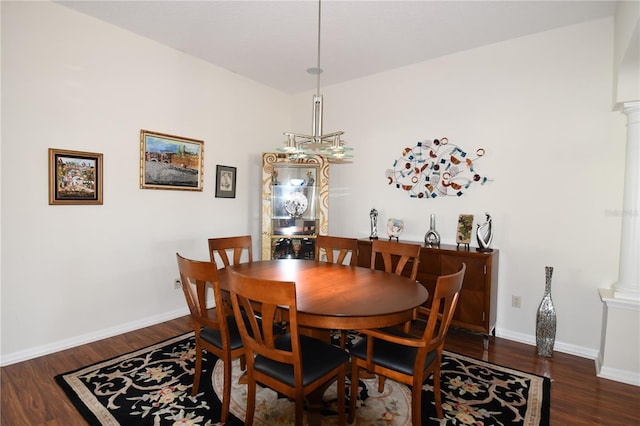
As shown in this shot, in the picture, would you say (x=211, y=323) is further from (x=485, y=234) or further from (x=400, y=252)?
(x=485, y=234)

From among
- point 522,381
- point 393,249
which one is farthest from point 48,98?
point 522,381

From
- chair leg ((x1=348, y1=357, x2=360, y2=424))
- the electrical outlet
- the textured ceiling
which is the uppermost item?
the textured ceiling

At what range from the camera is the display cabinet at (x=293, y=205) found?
419 cm

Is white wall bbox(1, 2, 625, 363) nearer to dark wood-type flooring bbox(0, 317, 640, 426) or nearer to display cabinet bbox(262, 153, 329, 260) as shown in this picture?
dark wood-type flooring bbox(0, 317, 640, 426)

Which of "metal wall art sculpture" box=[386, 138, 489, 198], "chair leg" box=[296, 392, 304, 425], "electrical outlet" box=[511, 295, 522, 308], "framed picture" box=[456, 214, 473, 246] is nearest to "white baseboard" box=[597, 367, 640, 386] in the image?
"electrical outlet" box=[511, 295, 522, 308]

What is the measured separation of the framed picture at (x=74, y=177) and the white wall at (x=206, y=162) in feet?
0.22

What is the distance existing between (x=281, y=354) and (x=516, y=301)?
8.63 ft

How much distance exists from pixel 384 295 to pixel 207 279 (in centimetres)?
103

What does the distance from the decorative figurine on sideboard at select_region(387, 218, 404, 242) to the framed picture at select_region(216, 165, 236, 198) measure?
1.96m

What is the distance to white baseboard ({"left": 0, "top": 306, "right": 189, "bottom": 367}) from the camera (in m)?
2.65

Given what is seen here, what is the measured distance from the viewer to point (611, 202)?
110 inches

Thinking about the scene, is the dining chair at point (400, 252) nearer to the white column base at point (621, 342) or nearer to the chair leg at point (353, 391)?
the chair leg at point (353, 391)

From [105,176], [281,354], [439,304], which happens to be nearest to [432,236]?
[439,304]

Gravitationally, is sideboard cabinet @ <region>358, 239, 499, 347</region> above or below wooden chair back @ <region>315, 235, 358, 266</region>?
below
